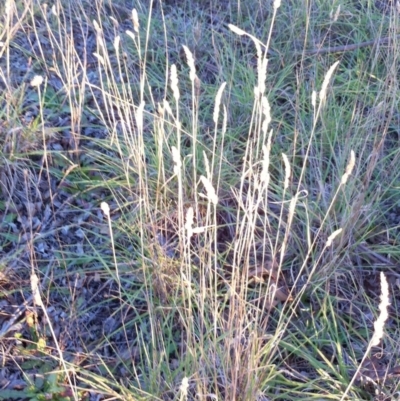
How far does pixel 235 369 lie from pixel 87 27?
2771 millimetres

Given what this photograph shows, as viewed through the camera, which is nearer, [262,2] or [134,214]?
[134,214]

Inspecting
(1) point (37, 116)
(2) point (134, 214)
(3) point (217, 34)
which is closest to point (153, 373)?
(2) point (134, 214)

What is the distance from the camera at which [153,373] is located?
6.68ft

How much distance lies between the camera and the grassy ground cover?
6.73 feet

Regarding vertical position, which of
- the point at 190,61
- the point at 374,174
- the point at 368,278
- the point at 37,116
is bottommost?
the point at 368,278

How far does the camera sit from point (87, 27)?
402cm

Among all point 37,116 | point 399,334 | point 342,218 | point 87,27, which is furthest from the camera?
point 87,27

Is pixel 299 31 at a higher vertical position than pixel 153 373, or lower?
higher

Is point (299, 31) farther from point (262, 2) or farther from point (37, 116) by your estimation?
point (37, 116)

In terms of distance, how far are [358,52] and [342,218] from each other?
1450 mm

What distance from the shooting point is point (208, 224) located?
7.95 feet

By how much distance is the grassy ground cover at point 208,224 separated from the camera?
6.73 feet

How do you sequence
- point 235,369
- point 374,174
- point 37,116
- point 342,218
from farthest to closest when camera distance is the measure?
point 37,116, point 374,174, point 342,218, point 235,369

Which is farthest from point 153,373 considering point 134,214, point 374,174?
point 374,174
